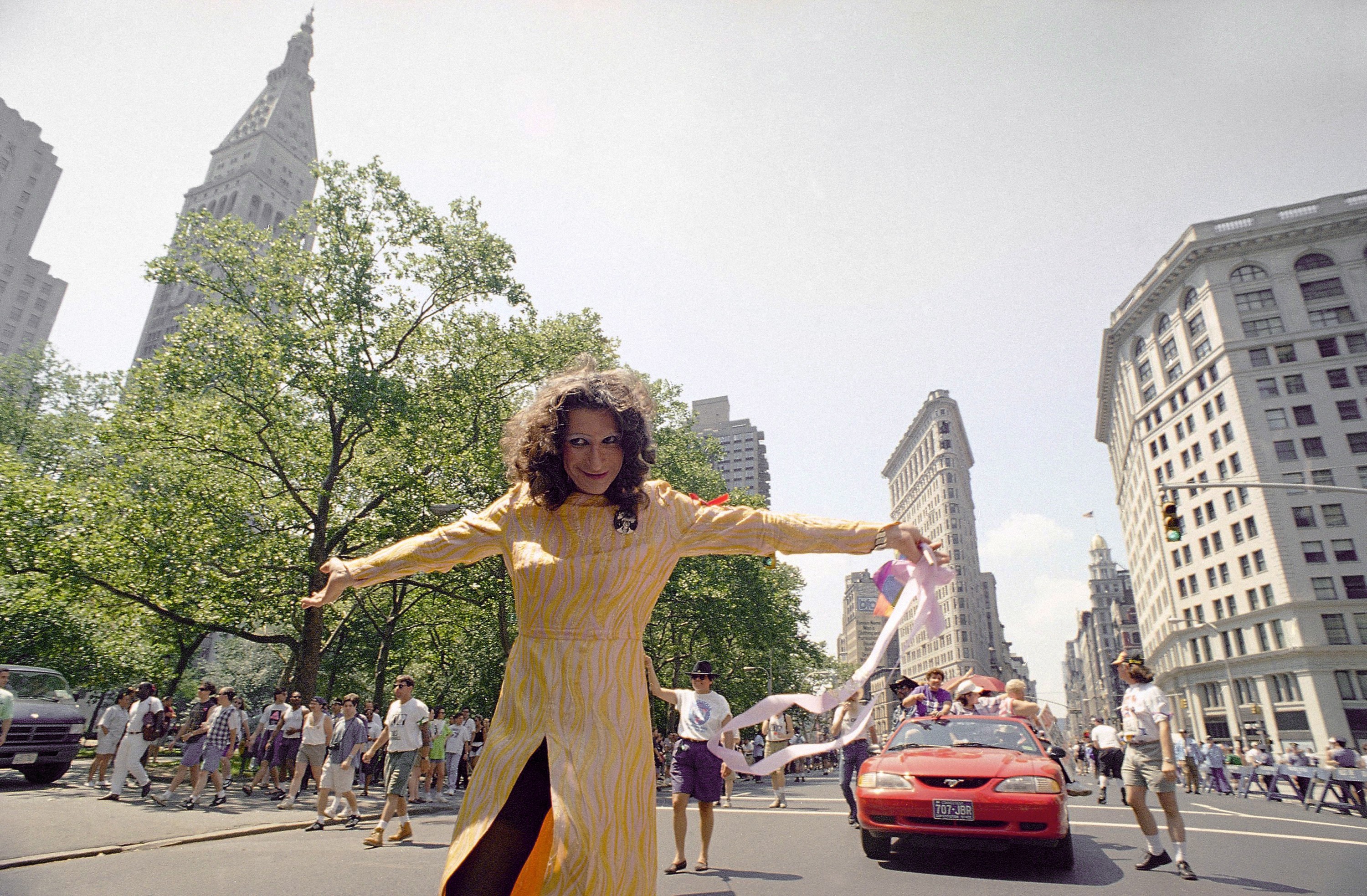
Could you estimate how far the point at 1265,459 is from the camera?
1932 inches

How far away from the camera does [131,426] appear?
17344mm

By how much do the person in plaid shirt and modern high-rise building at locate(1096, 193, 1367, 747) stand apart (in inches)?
1984

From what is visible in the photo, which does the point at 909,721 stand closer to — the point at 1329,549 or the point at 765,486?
the point at 1329,549

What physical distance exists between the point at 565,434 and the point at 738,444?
153274 millimetres

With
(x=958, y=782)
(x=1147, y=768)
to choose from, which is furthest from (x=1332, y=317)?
(x=958, y=782)

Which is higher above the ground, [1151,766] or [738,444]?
[738,444]

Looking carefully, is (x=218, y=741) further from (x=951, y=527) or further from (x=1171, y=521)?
(x=951, y=527)

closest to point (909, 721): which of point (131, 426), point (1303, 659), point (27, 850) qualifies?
point (27, 850)

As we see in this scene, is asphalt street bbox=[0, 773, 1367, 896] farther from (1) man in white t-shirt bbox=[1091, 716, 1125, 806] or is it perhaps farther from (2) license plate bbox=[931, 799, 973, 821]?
(1) man in white t-shirt bbox=[1091, 716, 1125, 806]

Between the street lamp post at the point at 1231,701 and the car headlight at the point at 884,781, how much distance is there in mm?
52125

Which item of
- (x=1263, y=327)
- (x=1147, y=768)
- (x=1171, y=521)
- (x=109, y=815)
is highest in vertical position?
(x=1263, y=327)

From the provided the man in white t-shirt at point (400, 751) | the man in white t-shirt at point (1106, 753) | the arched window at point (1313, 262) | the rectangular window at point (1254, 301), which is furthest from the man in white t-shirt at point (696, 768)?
the arched window at point (1313, 262)

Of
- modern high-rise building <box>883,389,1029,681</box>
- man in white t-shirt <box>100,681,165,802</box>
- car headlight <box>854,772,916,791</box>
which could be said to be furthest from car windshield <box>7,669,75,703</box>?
modern high-rise building <box>883,389,1029,681</box>

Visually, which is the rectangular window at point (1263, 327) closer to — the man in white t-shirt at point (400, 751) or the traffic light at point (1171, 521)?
the traffic light at point (1171, 521)
